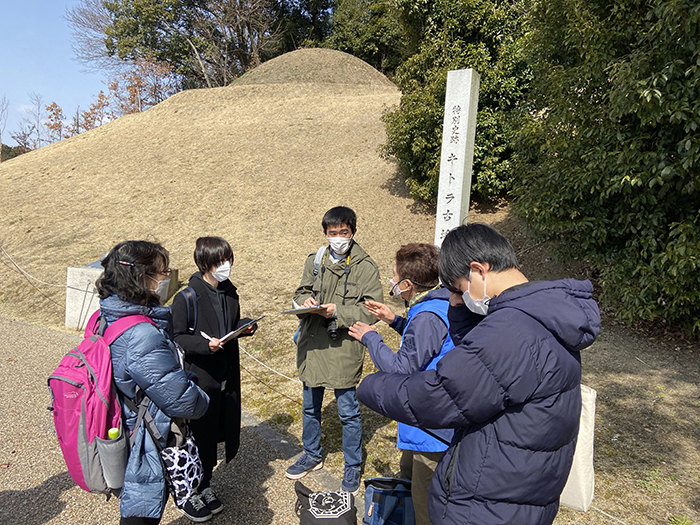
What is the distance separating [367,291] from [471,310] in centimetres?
157

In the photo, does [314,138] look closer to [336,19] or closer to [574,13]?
[574,13]

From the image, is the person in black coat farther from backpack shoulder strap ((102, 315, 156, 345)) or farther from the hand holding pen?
backpack shoulder strap ((102, 315, 156, 345))

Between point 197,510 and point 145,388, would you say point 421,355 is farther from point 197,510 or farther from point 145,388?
point 197,510

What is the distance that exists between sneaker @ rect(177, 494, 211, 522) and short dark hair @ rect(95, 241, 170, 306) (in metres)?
1.61

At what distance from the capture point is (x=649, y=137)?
5.06 metres

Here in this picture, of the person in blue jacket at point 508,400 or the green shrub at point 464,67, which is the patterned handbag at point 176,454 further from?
the green shrub at point 464,67

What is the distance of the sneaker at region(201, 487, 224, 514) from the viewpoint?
292 centimetres

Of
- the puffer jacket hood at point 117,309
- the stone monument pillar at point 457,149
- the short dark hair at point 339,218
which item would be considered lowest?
the puffer jacket hood at point 117,309

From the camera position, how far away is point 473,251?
150 cm

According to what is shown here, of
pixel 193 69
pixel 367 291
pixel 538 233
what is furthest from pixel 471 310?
pixel 193 69

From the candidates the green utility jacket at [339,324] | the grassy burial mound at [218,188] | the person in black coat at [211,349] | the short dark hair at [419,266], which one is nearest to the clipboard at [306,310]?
the green utility jacket at [339,324]

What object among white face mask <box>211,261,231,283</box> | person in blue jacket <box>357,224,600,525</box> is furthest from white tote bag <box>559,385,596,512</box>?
white face mask <box>211,261,231,283</box>

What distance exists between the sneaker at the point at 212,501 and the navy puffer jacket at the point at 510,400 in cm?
207

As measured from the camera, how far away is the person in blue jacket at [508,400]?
126 cm
